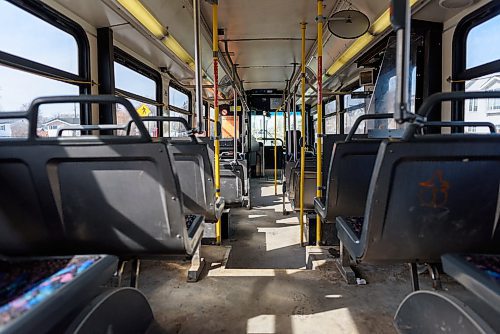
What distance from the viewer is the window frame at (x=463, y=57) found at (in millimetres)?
2713

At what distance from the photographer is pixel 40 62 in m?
2.56

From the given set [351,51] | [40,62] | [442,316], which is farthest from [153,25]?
[442,316]

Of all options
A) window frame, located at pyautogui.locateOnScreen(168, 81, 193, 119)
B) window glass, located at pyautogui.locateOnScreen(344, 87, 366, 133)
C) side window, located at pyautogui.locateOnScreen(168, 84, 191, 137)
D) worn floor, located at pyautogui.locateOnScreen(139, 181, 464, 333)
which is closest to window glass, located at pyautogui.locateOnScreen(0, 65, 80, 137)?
worn floor, located at pyautogui.locateOnScreen(139, 181, 464, 333)

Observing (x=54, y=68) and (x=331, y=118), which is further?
(x=331, y=118)

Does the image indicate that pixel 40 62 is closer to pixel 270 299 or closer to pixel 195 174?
pixel 195 174

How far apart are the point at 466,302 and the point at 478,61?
246 cm

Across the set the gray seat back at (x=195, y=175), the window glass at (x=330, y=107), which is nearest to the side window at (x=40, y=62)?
the gray seat back at (x=195, y=175)

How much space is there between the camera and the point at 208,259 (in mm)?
2865

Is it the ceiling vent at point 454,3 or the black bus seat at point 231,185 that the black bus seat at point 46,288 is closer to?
the ceiling vent at point 454,3

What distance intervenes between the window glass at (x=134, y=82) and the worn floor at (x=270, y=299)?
7.59 feet

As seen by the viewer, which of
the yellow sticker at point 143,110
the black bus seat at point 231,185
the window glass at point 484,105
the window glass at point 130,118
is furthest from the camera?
the yellow sticker at point 143,110

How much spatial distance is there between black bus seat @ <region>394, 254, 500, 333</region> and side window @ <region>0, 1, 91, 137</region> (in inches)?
82.2

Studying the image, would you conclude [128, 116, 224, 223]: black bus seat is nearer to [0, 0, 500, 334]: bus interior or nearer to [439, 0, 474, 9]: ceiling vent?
[0, 0, 500, 334]: bus interior

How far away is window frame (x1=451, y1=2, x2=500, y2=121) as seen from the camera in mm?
2713
